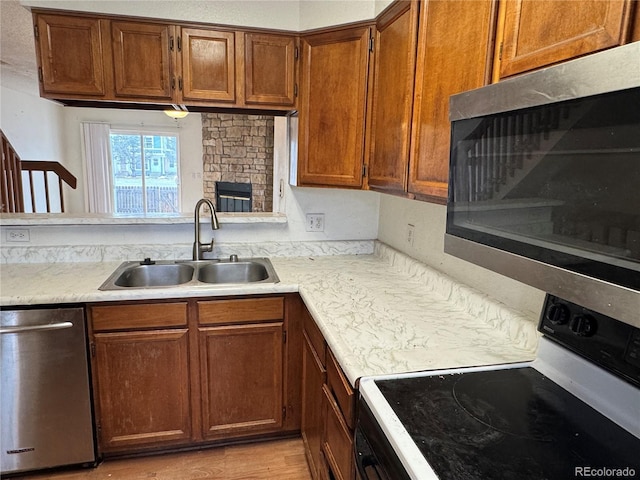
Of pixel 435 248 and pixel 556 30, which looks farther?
pixel 435 248

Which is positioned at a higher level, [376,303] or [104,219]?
[104,219]

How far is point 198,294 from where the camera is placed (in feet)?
6.20

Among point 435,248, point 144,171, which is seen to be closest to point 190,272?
point 435,248

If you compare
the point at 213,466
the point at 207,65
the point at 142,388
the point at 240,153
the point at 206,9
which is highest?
the point at 206,9

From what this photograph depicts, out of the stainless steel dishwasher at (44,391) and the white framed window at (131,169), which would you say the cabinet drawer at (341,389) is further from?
the white framed window at (131,169)

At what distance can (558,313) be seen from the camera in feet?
3.40

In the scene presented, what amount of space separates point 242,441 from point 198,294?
0.84 m

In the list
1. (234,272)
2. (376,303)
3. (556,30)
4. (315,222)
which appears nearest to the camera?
(556,30)

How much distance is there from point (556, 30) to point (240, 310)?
161cm

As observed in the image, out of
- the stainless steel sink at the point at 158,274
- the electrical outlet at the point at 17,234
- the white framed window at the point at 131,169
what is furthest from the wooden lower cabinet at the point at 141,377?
the white framed window at the point at 131,169

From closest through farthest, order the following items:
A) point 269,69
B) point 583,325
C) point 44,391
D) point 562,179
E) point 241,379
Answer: point 562,179 → point 583,325 → point 44,391 → point 241,379 → point 269,69

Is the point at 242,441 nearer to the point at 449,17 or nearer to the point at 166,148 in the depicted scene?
the point at 449,17

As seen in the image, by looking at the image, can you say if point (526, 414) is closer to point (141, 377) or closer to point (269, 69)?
point (141, 377)

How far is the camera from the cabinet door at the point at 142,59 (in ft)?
6.48
